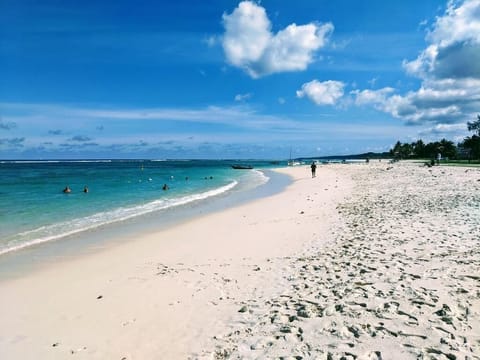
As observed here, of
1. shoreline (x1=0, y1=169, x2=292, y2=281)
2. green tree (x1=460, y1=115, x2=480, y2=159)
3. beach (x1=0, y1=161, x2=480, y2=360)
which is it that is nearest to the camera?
beach (x1=0, y1=161, x2=480, y2=360)

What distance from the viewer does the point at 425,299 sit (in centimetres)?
541

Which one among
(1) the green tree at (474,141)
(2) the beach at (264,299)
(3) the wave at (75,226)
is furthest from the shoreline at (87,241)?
(1) the green tree at (474,141)

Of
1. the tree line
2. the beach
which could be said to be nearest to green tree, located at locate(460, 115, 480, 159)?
the tree line

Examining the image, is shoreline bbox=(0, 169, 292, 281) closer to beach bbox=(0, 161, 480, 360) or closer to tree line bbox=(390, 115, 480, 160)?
beach bbox=(0, 161, 480, 360)

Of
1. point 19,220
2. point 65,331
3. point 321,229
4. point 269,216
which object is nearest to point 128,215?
point 19,220

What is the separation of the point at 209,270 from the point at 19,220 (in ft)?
46.6

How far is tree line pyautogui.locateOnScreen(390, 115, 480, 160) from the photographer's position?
7512 cm

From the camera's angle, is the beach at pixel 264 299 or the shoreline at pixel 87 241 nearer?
the beach at pixel 264 299

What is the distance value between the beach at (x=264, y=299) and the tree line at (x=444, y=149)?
78771 millimetres

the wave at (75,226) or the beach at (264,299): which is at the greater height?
the beach at (264,299)

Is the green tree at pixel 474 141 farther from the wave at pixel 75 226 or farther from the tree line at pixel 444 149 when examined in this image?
the wave at pixel 75 226

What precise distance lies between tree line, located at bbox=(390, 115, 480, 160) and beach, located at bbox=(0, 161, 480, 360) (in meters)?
78.8

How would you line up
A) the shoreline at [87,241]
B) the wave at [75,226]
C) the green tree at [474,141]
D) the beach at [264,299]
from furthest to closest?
the green tree at [474,141]
the wave at [75,226]
the shoreline at [87,241]
the beach at [264,299]

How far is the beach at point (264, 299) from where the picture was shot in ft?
14.9
